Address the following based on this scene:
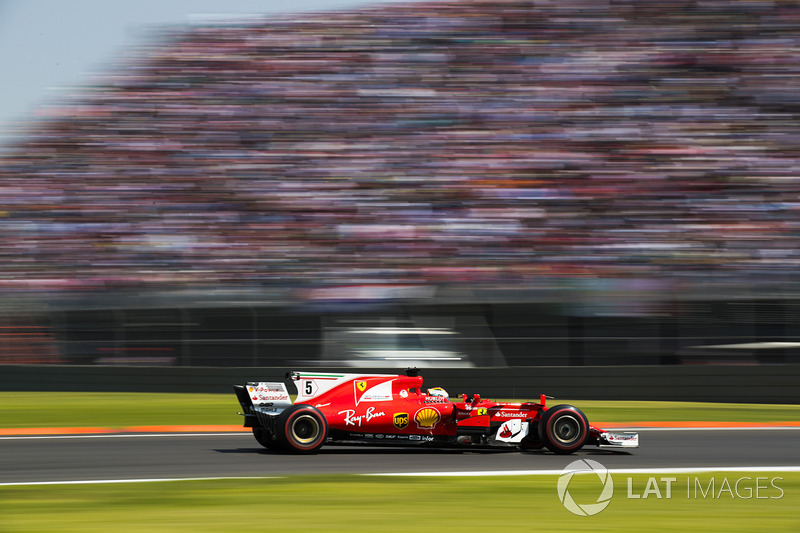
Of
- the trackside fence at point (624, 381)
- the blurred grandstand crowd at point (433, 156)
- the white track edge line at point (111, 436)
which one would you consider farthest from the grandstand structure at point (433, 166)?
the white track edge line at point (111, 436)

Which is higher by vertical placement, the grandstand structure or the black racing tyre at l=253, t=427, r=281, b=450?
the grandstand structure

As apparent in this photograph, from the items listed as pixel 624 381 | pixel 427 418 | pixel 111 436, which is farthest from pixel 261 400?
pixel 624 381

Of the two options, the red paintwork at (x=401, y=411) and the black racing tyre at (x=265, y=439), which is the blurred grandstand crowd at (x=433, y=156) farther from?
the black racing tyre at (x=265, y=439)

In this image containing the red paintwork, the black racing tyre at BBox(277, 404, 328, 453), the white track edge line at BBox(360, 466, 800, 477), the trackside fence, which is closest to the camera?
the white track edge line at BBox(360, 466, 800, 477)

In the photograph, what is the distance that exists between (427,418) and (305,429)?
105 centimetres

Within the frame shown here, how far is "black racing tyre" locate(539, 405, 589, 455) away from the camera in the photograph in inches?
313

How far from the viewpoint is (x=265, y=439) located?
8211mm

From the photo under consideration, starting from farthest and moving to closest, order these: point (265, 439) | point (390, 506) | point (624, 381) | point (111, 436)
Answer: point (624, 381), point (111, 436), point (265, 439), point (390, 506)

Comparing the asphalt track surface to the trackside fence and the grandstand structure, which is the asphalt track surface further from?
the grandstand structure

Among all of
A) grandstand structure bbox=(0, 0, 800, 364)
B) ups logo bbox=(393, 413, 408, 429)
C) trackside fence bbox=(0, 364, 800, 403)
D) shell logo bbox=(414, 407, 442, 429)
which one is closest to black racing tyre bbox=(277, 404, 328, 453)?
ups logo bbox=(393, 413, 408, 429)

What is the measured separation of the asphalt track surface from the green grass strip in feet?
1.66

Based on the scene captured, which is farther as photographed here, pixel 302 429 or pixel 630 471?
pixel 302 429

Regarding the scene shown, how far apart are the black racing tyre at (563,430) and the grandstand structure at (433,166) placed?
552cm

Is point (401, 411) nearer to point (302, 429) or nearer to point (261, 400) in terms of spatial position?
point (302, 429)
